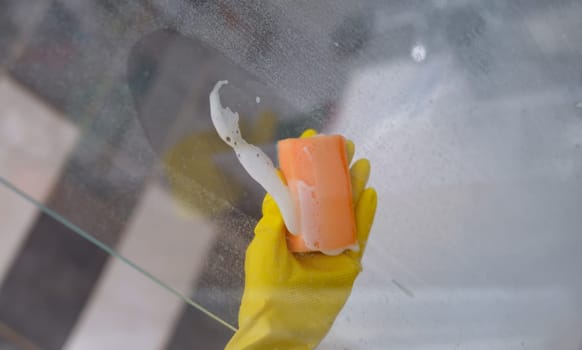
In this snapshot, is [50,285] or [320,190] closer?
[320,190]

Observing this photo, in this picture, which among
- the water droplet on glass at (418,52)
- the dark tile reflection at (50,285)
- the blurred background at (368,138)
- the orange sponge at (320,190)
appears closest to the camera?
the orange sponge at (320,190)

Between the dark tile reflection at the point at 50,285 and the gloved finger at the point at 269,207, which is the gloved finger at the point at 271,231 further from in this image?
the dark tile reflection at the point at 50,285

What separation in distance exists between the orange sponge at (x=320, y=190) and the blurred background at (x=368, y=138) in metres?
0.13

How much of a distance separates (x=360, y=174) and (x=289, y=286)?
0.22 m

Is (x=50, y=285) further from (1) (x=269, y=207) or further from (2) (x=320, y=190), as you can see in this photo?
(2) (x=320, y=190)

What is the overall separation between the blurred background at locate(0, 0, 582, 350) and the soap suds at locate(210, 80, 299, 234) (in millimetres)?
23

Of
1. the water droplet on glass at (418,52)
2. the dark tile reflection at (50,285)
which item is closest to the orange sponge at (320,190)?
the water droplet on glass at (418,52)

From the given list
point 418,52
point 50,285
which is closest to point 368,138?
point 418,52

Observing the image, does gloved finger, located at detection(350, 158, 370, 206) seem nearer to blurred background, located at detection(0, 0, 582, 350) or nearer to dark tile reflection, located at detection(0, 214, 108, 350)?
blurred background, located at detection(0, 0, 582, 350)

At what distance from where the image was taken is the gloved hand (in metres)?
0.82

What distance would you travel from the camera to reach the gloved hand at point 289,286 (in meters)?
0.82

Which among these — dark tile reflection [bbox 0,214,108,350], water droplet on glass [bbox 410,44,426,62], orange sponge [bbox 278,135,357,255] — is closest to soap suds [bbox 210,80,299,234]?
orange sponge [bbox 278,135,357,255]

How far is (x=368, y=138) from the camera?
0.98 meters

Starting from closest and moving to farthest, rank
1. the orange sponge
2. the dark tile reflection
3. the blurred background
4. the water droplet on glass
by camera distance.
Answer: the orange sponge, the blurred background, the water droplet on glass, the dark tile reflection
